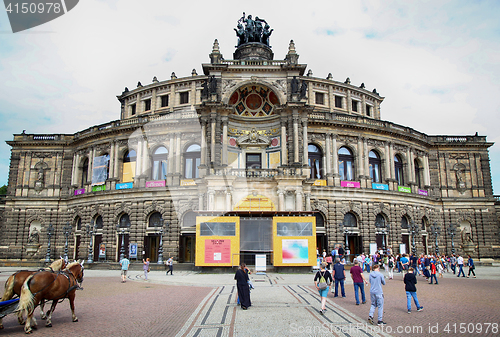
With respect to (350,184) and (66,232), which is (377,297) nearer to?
(350,184)

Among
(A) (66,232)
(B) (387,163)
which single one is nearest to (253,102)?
(B) (387,163)

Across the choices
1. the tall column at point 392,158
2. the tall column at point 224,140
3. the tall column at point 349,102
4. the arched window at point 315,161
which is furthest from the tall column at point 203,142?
the tall column at point 392,158

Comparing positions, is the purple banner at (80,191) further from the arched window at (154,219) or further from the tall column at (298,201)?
the tall column at (298,201)

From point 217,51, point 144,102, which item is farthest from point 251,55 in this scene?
point 144,102

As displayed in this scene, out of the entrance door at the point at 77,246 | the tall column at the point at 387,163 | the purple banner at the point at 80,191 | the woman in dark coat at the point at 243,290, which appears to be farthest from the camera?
the purple banner at the point at 80,191

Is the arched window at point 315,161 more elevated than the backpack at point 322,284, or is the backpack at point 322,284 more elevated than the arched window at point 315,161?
the arched window at point 315,161

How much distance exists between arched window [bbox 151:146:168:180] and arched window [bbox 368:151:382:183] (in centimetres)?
2413

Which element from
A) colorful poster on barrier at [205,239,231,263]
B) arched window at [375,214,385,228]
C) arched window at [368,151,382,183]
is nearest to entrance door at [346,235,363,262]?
arched window at [375,214,385,228]

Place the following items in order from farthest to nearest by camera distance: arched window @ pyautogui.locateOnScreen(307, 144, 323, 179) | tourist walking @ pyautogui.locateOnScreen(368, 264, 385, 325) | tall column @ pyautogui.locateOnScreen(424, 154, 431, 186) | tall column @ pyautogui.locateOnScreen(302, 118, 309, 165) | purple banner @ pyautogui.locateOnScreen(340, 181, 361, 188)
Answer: tall column @ pyautogui.locateOnScreen(424, 154, 431, 186), arched window @ pyautogui.locateOnScreen(307, 144, 323, 179), purple banner @ pyautogui.locateOnScreen(340, 181, 361, 188), tall column @ pyautogui.locateOnScreen(302, 118, 309, 165), tourist walking @ pyautogui.locateOnScreen(368, 264, 385, 325)

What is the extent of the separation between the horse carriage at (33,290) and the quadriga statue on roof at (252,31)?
41176mm

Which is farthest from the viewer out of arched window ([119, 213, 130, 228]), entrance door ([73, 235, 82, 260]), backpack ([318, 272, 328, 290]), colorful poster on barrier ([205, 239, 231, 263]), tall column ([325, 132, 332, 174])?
entrance door ([73, 235, 82, 260])

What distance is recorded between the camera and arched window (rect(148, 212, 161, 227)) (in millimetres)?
40778

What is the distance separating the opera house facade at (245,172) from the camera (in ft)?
121

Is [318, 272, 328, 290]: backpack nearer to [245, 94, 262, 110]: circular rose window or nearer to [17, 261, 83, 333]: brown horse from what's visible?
[17, 261, 83, 333]: brown horse
